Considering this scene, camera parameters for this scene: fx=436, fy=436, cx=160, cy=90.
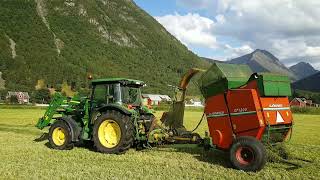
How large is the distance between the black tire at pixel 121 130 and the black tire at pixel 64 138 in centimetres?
109

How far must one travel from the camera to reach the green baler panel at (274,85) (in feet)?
37.6

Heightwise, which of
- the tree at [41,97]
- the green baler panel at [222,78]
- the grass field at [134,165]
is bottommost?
the grass field at [134,165]

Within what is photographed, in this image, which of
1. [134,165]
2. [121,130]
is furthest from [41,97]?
[134,165]

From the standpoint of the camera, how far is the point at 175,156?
1298cm

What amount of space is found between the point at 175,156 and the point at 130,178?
10.6 feet

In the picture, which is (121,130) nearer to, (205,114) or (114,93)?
(114,93)

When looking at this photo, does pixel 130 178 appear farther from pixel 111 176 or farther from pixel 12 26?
pixel 12 26

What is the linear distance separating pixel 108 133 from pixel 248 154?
4.59 metres

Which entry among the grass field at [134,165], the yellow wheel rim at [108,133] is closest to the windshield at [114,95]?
the yellow wheel rim at [108,133]

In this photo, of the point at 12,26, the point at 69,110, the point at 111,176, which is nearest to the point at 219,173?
the point at 111,176

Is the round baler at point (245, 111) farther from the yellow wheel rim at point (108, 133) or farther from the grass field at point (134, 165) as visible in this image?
the yellow wheel rim at point (108, 133)

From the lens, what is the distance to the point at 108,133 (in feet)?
44.8

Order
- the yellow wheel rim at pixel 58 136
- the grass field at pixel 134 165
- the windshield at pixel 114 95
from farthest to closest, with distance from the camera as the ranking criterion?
the yellow wheel rim at pixel 58 136
the windshield at pixel 114 95
the grass field at pixel 134 165

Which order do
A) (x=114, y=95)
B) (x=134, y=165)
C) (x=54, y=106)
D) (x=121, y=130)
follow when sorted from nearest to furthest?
(x=134, y=165) → (x=121, y=130) → (x=114, y=95) → (x=54, y=106)
